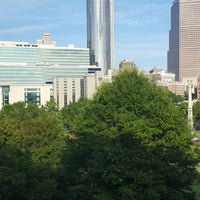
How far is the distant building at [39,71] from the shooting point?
115m

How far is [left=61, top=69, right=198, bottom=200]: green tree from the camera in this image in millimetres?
15750

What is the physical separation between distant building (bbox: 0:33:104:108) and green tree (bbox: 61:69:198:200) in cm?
8510

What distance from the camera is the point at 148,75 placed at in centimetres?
3288

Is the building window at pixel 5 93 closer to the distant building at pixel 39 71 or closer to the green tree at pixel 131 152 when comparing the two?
the distant building at pixel 39 71

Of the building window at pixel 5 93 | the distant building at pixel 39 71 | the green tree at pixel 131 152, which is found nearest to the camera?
the green tree at pixel 131 152

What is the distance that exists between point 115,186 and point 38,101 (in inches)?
3979

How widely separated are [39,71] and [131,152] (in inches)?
4449

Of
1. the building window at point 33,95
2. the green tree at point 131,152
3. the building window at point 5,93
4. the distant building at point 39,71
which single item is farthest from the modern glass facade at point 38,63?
the green tree at point 131,152

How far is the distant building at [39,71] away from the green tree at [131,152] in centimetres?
8510

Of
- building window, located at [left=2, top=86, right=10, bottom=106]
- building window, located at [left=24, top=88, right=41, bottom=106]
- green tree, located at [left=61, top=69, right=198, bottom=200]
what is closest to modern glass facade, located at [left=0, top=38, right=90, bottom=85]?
building window, located at [left=2, top=86, right=10, bottom=106]

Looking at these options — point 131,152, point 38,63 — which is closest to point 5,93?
point 38,63

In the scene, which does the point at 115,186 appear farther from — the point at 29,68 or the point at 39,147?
the point at 29,68

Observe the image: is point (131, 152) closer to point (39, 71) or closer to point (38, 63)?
point (39, 71)

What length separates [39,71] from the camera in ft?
415
